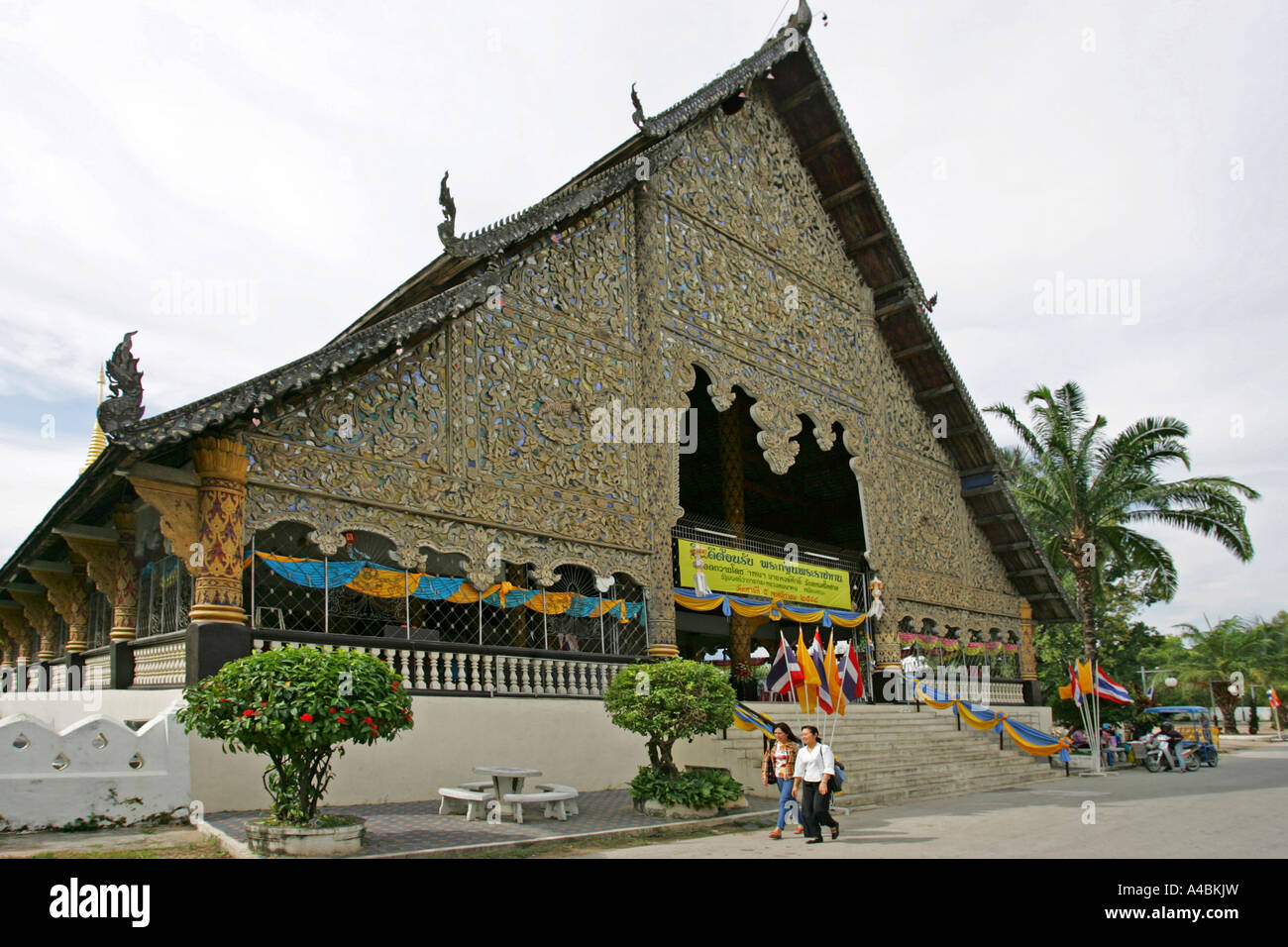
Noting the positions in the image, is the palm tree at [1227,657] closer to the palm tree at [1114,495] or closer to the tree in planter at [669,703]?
the palm tree at [1114,495]

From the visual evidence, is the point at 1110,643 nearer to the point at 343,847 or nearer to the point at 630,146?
the point at 630,146

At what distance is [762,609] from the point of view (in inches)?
634

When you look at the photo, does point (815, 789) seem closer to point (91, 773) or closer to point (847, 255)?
point (91, 773)

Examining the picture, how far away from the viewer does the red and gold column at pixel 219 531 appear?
31.7 feet

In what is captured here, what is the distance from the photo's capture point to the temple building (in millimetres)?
10508

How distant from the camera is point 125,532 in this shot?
13188 millimetres

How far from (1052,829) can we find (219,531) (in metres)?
8.67

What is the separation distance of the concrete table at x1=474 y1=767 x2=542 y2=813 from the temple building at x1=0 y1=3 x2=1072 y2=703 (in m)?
1.84

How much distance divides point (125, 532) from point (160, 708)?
156 inches

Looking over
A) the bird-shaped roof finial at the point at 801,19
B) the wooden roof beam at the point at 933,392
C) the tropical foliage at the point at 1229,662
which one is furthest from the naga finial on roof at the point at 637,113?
the tropical foliage at the point at 1229,662

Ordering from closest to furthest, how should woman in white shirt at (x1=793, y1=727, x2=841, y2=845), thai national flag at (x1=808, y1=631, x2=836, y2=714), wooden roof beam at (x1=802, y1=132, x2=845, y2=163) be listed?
woman in white shirt at (x1=793, y1=727, x2=841, y2=845) → thai national flag at (x1=808, y1=631, x2=836, y2=714) → wooden roof beam at (x1=802, y1=132, x2=845, y2=163)

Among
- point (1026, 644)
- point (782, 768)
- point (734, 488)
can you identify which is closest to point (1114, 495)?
point (1026, 644)

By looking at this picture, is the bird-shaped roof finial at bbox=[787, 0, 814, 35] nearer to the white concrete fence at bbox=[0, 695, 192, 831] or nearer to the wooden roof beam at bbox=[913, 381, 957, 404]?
the wooden roof beam at bbox=[913, 381, 957, 404]

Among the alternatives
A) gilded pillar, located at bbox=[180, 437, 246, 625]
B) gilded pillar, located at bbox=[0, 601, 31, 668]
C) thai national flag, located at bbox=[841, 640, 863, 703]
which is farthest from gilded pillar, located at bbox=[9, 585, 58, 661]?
thai national flag, located at bbox=[841, 640, 863, 703]
